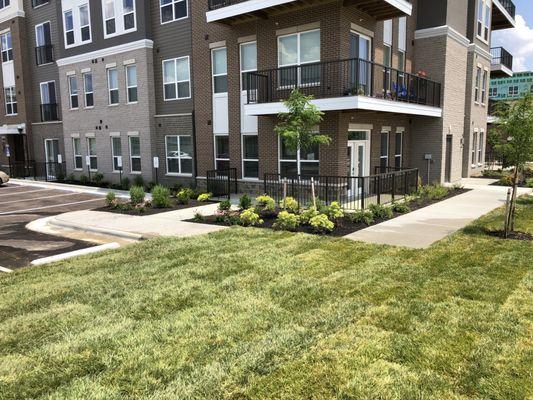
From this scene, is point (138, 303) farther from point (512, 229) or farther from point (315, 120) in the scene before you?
point (512, 229)

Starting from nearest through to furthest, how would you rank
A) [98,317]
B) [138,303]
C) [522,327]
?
[522,327] → [98,317] → [138,303]

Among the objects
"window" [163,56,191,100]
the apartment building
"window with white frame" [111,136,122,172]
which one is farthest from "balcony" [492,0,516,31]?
"window with white frame" [111,136,122,172]

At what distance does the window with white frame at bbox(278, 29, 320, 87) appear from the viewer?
15086mm

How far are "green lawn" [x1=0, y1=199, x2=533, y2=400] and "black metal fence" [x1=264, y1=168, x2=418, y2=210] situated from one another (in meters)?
6.23

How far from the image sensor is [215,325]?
5.06m

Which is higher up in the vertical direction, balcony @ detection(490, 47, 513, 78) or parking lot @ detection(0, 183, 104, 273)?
balcony @ detection(490, 47, 513, 78)

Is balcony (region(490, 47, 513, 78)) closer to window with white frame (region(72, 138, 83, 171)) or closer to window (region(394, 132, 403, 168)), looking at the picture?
window (region(394, 132, 403, 168))

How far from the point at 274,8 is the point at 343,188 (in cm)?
684

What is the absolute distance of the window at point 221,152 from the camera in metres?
18.6

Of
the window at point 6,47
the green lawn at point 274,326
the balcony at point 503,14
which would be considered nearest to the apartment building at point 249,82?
the balcony at point 503,14

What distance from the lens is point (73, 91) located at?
25219 mm

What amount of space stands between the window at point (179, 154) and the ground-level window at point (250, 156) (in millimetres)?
3457

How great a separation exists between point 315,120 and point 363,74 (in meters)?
5.65

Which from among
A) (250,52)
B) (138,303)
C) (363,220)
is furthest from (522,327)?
(250,52)
